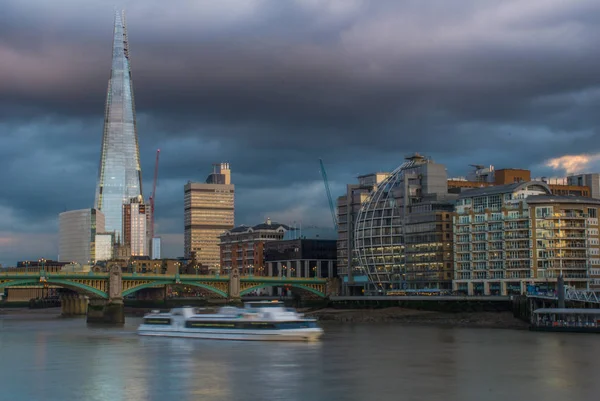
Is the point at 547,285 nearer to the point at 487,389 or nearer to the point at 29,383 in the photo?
the point at 487,389

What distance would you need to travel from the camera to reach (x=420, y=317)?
551ft

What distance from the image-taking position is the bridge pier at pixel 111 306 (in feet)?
559

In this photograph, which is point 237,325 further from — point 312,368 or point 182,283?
point 182,283

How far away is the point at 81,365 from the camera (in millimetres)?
91812

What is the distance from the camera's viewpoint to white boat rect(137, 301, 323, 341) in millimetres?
121625

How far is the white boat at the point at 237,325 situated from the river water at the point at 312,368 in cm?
364

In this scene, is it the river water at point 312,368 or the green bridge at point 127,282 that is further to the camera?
the green bridge at point 127,282

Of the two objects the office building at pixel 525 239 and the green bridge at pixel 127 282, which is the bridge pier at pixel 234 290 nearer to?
the green bridge at pixel 127 282

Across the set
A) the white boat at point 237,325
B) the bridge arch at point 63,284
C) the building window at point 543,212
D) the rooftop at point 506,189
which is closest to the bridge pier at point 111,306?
the bridge arch at point 63,284

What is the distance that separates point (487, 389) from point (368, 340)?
48.4m

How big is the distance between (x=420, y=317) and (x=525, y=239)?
24623mm

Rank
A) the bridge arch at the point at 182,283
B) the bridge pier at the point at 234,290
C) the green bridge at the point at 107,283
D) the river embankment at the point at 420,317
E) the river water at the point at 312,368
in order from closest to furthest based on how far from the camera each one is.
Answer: the river water at the point at 312,368, the river embankment at the point at 420,317, the green bridge at the point at 107,283, the bridge arch at the point at 182,283, the bridge pier at the point at 234,290

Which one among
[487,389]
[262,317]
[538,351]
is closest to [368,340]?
[262,317]

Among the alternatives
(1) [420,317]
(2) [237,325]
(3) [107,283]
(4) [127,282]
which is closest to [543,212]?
(1) [420,317]
